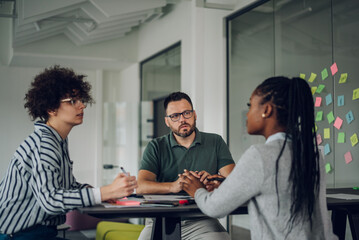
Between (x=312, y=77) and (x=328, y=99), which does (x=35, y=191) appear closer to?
(x=328, y=99)

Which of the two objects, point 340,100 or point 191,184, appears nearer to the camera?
point 191,184

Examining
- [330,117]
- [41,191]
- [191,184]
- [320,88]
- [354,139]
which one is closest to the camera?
[41,191]

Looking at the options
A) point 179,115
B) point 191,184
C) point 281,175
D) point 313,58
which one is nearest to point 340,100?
point 313,58

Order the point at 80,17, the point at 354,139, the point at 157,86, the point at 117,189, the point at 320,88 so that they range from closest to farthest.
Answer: the point at 117,189
the point at 354,139
the point at 320,88
the point at 80,17
the point at 157,86

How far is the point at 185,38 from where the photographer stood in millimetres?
5785

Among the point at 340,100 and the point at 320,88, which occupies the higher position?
the point at 320,88

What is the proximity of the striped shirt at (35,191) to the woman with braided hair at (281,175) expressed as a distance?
1.95 ft

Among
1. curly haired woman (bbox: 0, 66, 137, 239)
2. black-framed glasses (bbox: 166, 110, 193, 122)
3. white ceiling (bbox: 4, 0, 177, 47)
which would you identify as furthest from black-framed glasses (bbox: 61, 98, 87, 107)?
white ceiling (bbox: 4, 0, 177, 47)

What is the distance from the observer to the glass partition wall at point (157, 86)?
633 cm

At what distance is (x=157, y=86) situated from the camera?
687 cm

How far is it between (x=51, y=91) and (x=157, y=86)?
4818 millimetres

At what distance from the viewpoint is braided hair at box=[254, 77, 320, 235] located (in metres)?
1.60

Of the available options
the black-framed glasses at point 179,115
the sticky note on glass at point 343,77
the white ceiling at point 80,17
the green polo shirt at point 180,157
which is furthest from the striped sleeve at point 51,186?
the white ceiling at point 80,17

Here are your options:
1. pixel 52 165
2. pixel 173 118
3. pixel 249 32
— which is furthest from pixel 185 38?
pixel 52 165
